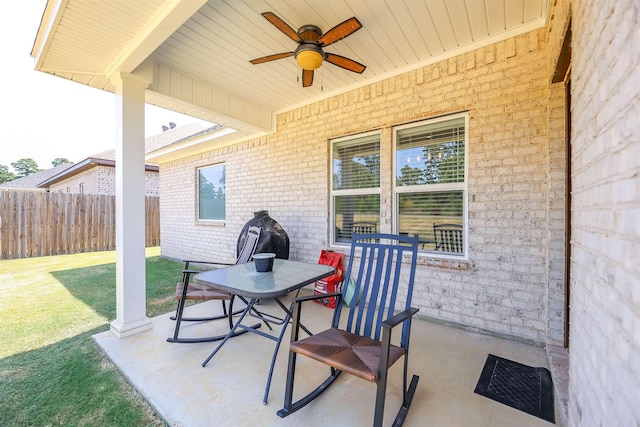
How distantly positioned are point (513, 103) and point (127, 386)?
442 cm

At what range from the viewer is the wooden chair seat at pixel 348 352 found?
61.2 inches

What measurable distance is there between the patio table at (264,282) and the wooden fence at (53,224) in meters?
8.94

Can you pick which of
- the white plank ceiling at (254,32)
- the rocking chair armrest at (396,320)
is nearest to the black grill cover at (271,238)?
the white plank ceiling at (254,32)

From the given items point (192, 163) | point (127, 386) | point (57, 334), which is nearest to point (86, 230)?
point (192, 163)

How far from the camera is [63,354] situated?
2.63 meters

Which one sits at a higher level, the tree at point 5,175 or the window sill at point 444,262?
the tree at point 5,175

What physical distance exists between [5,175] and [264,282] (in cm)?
4389

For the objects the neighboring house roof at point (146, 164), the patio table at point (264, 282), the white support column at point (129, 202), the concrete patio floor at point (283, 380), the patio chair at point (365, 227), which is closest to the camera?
the concrete patio floor at point (283, 380)

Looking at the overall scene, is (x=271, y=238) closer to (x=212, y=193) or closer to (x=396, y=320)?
(x=396, y=320)

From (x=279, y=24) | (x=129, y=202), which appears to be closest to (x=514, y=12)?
(x=279, y=24)

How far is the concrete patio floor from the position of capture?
1807mm

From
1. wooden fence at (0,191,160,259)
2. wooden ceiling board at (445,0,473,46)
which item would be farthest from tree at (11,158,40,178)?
wooden ceiling board at (445,0,473,46)

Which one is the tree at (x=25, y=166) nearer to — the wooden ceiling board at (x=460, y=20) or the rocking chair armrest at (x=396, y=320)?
the wooden ceiling board at (x=460, y=20)

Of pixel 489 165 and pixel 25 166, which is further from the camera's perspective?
pixel 25 166
